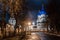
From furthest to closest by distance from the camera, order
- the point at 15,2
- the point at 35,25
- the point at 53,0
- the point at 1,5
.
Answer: the point at 35,25 → the point at 53,0 → the point at 15,2 → the point at 1,5

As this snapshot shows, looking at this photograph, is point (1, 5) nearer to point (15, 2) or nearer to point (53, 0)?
point (15, 2)

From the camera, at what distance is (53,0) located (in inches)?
2404

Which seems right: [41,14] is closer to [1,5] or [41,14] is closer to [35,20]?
[35,20]

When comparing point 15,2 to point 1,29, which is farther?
point 15,2

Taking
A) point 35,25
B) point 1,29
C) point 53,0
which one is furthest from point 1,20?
point 35,25

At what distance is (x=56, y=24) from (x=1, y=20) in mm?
39890

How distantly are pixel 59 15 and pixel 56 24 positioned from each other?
3.84m

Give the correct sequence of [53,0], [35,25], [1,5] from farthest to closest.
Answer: [35,25] → [53,0] → [1,5]

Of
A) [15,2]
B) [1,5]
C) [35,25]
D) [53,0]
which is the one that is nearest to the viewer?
[1,5]

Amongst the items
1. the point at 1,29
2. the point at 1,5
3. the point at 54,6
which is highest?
the point at 54,6

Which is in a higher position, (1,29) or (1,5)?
(1,5)

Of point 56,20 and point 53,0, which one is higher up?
point 53,0

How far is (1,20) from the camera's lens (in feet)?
91.6

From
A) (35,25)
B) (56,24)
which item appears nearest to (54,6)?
(56,24)
